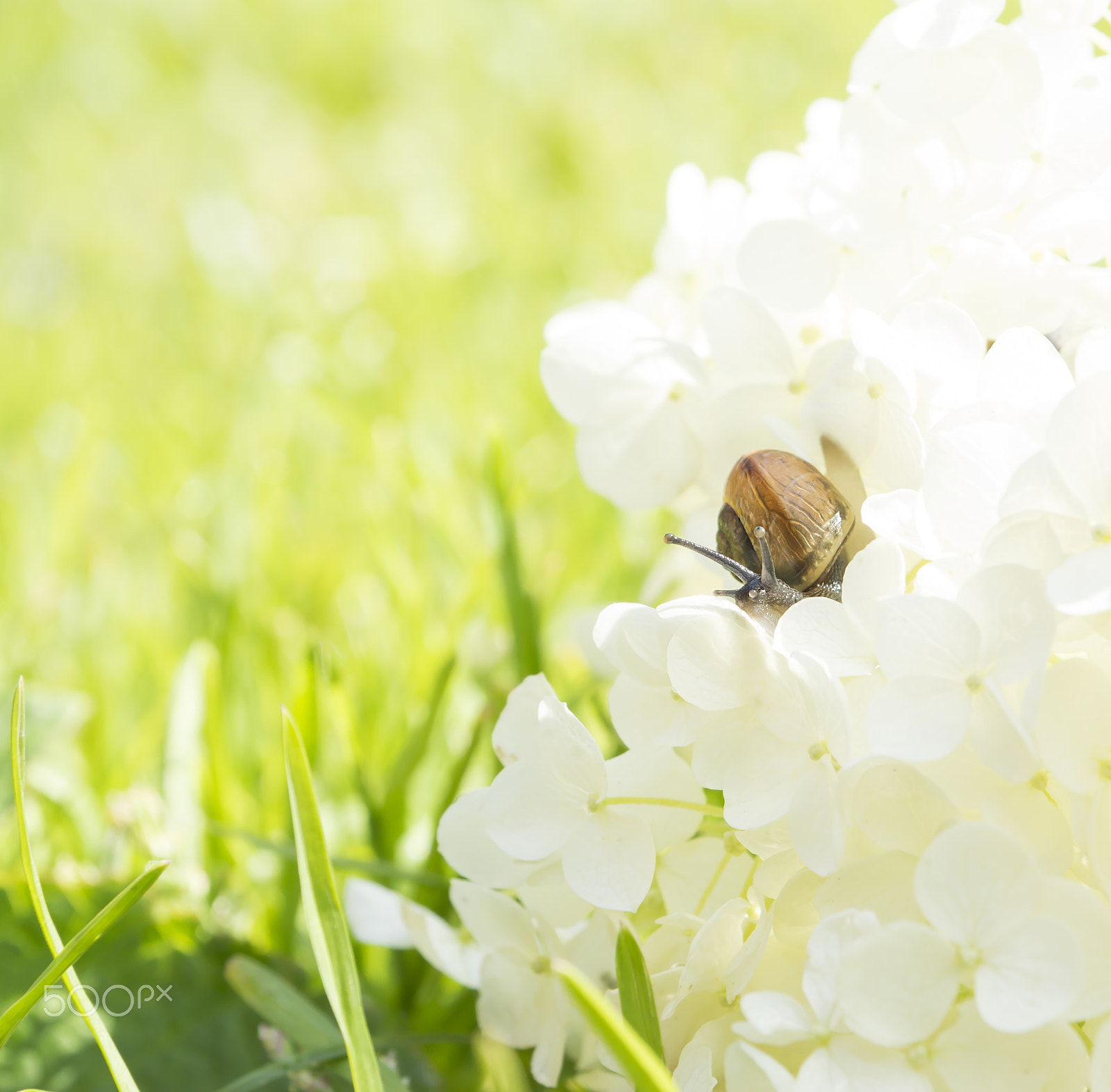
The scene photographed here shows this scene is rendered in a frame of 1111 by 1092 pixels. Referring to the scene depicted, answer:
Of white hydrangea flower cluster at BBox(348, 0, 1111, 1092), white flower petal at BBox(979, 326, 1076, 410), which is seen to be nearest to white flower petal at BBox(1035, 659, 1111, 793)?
white hydrangea flower cluster at BBox(348, 0, 1111, 1092)

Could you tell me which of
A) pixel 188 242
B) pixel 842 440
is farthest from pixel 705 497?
pixel 188 242

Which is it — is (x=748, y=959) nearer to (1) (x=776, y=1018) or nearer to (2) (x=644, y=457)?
(1) (x=776, y=1018)

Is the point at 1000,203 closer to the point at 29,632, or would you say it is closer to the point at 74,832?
the point at 74,832

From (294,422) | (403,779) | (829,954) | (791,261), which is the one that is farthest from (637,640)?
(294,422)

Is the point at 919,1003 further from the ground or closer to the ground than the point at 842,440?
closer to the ground

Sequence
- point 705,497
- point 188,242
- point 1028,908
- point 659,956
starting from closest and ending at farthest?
1. point 1028,908
2. point 659,956
3. point 705,497
4. point 188,242

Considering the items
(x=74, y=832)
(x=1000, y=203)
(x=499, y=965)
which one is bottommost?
(x=74, y=832)

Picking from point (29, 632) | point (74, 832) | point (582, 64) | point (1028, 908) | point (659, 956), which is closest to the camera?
point (1028, 908)
